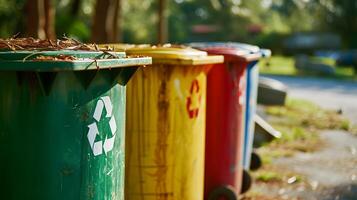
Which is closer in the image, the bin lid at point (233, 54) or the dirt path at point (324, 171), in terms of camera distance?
the bin lid at point (233, 54)

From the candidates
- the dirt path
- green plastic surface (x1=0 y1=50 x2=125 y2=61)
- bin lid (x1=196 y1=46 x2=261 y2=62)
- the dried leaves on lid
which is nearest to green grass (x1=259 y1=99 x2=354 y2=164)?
the dirt path

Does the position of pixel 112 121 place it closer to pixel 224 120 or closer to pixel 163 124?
pixel 163 124

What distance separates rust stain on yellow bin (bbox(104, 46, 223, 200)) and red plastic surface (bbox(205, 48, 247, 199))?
29.4 inches

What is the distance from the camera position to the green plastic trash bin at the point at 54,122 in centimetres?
276

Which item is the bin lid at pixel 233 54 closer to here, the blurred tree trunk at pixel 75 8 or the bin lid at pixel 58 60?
the bin lid at pixel 58 60

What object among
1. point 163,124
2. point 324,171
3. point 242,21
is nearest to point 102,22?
point 324,171

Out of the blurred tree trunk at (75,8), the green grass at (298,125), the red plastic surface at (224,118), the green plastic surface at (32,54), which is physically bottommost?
the green grass at (298,125)

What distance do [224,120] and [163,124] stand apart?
3.87 ft

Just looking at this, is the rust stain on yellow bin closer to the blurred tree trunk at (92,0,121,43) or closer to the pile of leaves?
the pile of leaves

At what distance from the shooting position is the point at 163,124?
402 centimetres

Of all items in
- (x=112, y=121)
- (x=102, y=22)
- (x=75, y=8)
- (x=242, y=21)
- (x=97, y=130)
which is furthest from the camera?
(x=242, y=21)

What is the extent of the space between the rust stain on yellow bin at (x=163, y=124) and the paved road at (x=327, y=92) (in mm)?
8151

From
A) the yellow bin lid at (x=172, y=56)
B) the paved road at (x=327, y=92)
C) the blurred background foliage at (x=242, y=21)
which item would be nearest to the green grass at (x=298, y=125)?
the paved road at (x=327, y=92)

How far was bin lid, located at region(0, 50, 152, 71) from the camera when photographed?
2648 mm
